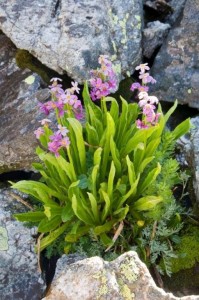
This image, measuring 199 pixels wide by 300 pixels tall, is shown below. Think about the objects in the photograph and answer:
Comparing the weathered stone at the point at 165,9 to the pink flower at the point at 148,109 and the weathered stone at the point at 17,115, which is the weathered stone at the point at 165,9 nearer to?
the weathered stone at the point at 17,115

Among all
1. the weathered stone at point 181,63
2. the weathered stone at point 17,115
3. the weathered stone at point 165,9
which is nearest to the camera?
the weathered stone at point 17,115

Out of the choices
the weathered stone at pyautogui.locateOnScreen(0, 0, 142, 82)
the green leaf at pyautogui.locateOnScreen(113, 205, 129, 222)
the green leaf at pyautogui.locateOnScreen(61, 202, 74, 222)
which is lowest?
the green leaf at pyautogui.locateOnScreen(113, 205, 129, 222)

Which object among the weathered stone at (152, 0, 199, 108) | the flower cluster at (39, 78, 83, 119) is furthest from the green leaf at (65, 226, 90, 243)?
the weathered stone at (152, 0, 199, 108)

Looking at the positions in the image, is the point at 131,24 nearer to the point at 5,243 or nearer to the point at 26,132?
the point at 26,132

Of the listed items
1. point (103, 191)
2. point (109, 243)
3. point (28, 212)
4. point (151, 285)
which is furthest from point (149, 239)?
point (151, 285)

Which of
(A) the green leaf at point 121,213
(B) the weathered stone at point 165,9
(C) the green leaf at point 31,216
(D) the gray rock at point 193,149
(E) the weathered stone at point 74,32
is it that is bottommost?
(D) the gray rock at point 193,149

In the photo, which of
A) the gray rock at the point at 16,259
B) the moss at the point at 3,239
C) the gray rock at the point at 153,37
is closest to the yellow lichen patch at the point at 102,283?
the gray rock at the point at 16,259

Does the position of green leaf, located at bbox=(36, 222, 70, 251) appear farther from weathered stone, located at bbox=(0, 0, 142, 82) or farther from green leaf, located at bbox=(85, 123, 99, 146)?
weathered stone, located at bbox=(0, 0, 142, 82)
